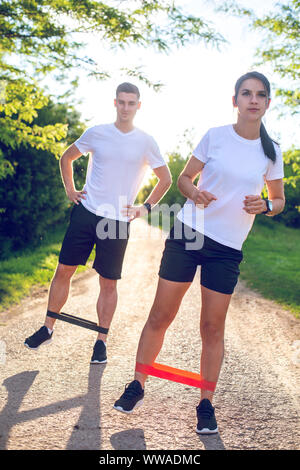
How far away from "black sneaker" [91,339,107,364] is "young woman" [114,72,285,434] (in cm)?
118

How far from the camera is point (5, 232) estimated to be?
484 inches

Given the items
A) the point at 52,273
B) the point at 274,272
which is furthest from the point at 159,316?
the point at 274,272

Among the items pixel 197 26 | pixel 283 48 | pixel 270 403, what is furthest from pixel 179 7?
pixel 270 403

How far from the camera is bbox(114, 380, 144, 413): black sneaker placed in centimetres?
344

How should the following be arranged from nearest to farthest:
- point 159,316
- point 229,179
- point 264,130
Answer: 1. point 229,179
2. point 264,130
3. point 159,316

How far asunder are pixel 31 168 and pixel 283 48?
6.26 m

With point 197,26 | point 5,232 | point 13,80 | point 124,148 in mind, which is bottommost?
point 5,232

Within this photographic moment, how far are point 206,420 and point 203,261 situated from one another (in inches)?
41.3

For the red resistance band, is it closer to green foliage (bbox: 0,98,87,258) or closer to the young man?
the young man

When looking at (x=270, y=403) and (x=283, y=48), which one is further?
(x=283, y=48)

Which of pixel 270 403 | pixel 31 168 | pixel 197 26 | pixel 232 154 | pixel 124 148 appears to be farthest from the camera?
pixel 31 168

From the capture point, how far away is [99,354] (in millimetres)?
4676

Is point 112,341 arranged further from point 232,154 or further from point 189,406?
point 232,154

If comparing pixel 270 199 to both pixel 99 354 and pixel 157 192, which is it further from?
pixel 99 354
